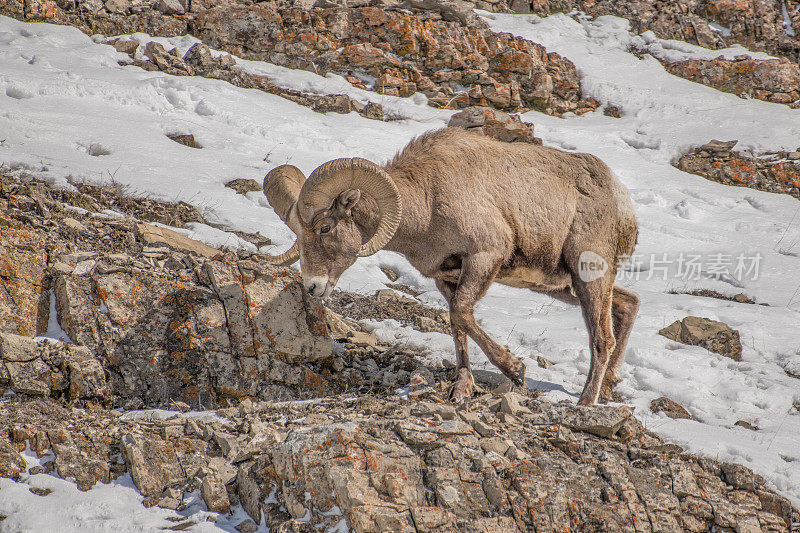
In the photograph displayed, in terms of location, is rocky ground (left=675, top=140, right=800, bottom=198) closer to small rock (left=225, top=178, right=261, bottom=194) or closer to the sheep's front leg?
small rock (left=225, top=178, right=261, bottom=194)

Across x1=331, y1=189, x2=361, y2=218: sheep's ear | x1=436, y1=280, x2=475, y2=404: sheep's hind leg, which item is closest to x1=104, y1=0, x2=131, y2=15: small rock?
x1=331, y1=189, x2=361, y2=218: sheep's ear

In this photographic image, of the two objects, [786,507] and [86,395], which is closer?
[786,507]

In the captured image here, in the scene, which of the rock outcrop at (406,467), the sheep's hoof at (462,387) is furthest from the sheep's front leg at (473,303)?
the rock outcrop at (406,467)

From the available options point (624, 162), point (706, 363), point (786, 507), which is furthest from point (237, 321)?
point (624, 162)

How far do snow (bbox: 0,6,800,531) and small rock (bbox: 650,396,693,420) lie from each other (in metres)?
0.18

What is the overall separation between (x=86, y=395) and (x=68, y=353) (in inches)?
17.6

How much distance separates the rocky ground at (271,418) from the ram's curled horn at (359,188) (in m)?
1.13

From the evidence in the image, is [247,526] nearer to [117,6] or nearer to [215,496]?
[215,496]

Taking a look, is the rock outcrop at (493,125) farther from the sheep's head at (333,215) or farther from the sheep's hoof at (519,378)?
the sheep's hoof at (519,378)

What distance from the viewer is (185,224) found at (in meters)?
9.98

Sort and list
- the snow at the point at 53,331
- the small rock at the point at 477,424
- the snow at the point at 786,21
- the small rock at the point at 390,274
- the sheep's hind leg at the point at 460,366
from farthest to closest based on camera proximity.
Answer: the snow at the point at 786,21 → the small rock at the point at 390,274 → the sheep's hind leg at the point at 460,366 → the snow at the point at 53,331 → the small rock at the point at 477,424

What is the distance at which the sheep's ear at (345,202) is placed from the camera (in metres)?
6.87

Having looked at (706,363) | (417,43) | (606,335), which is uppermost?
(417,43)

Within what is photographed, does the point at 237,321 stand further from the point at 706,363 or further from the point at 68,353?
the point at 706,363
